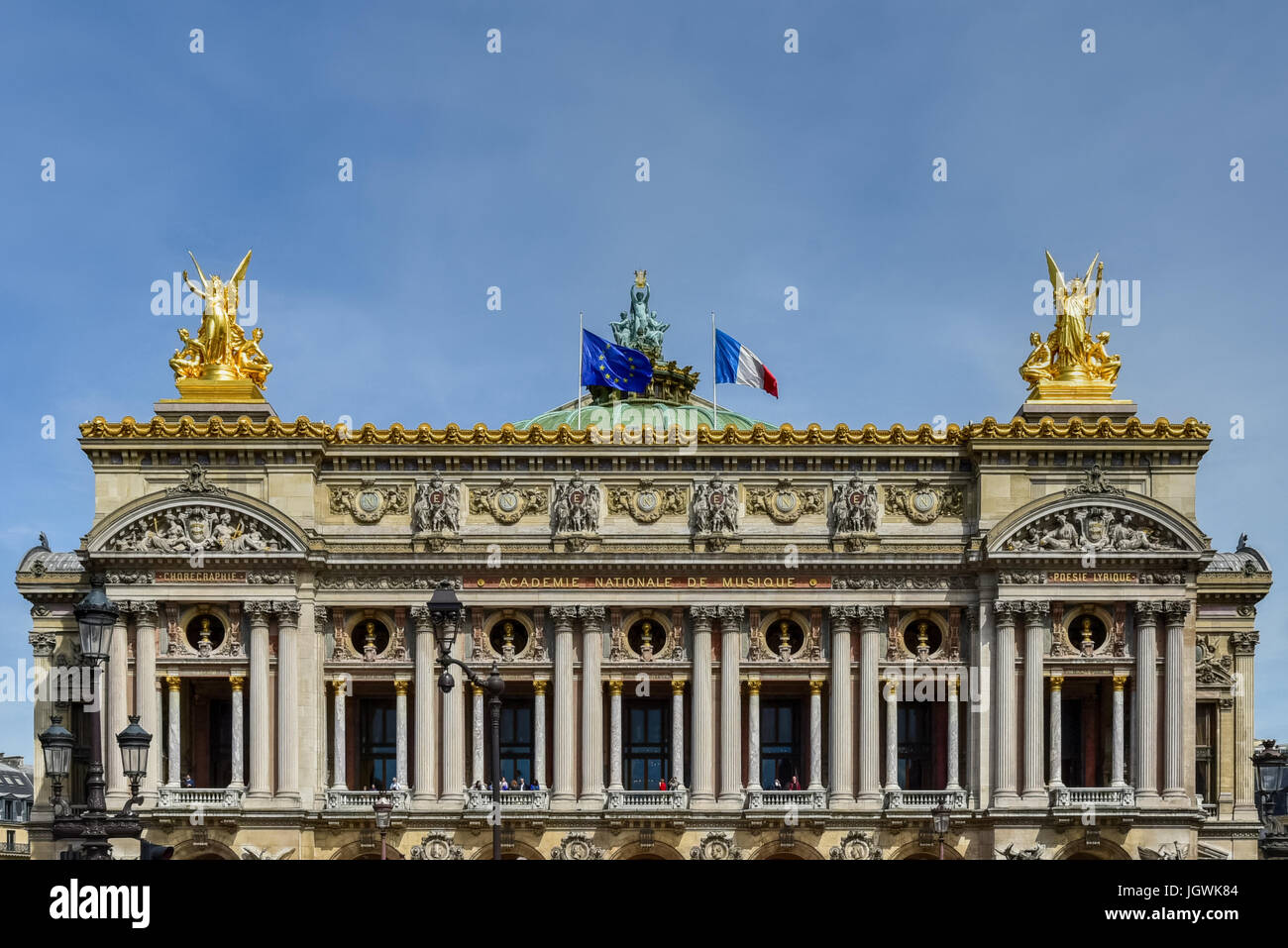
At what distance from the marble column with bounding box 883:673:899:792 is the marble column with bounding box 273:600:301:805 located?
22.2 m

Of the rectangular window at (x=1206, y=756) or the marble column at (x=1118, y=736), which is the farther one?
the rectangular window at (x=1206, y=756)

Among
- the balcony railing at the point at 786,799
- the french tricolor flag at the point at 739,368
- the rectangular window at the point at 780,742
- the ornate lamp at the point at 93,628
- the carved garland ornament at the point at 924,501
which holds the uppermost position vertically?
the french tricolor flag at the point at 739,368

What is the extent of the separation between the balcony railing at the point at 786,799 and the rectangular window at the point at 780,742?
2.62 m

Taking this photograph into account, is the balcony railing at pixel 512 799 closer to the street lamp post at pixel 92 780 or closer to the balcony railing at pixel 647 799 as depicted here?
the balcony railing at pixel 647 799

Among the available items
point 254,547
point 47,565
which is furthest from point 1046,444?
point 47,565

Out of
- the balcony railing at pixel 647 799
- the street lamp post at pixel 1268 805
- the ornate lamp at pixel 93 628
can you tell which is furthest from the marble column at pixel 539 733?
the ornate lamp at pixel 93 628

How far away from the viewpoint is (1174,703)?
231 feet

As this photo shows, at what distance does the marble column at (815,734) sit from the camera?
7156 centimetres

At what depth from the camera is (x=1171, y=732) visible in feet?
230
